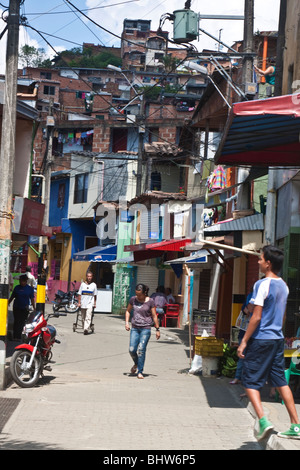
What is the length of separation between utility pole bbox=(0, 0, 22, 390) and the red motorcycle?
42 centimetres

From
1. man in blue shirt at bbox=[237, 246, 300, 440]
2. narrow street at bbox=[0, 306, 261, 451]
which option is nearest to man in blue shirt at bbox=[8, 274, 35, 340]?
narrow street at bbox=[0, 306, 261, 451]

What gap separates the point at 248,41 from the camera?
18000 mm

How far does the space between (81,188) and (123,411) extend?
39.4 metres

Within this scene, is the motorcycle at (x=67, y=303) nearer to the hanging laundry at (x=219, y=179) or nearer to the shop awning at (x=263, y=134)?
the hanging laundry at (x=219, y=179)

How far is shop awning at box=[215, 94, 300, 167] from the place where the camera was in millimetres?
8828

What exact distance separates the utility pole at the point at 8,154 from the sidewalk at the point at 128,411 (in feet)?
5.53

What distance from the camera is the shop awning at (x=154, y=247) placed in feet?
91.4

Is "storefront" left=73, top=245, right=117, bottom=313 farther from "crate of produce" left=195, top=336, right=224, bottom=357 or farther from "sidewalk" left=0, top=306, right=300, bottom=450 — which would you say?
"crate of produce" left=195, top=336, right=224, bottom=357

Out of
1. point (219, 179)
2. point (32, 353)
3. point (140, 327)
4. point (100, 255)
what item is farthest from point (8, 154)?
point (100, 255)

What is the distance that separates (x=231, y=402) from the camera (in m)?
11.2

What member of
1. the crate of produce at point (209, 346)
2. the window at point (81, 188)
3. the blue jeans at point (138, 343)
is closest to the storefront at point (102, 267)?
the window at point (81, 188)
